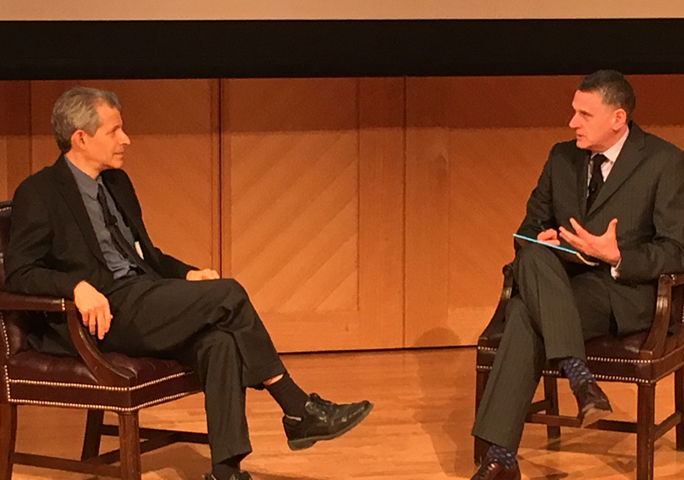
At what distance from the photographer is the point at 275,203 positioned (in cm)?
528

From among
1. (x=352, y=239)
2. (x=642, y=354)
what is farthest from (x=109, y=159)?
(x=352, y=239)

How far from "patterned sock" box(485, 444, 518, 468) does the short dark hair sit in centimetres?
115

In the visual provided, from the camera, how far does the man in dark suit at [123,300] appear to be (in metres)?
3.19

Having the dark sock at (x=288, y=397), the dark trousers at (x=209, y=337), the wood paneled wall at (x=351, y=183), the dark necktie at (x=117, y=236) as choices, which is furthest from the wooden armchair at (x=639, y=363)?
the wood paneled wall at (x=351, y=183)

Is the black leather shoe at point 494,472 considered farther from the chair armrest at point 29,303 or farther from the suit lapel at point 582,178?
the chair armrest at point 29,303

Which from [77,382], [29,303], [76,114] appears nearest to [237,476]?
[77,382]

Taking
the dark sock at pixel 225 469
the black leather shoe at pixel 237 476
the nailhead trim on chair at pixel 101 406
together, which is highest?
the nailhead trim on chair at pixel 101 406

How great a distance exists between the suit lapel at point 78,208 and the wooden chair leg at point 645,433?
168cm

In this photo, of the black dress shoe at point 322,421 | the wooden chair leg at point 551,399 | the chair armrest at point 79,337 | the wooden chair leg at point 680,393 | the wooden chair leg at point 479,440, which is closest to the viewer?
the chair armrest at point 79,337

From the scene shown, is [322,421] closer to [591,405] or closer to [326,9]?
[591,405]

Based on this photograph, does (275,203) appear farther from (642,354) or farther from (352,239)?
(642,354)

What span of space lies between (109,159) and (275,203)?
191 cm

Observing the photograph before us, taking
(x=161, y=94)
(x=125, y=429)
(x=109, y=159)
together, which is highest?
(x=161, y=94)

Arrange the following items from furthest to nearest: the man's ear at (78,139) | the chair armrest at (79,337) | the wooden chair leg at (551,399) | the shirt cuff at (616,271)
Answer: the wooden chair leg at (551,399)
the shirt cuff at (616,271)
the man's ear at (78,139)
the chair armrest at (79,337)
